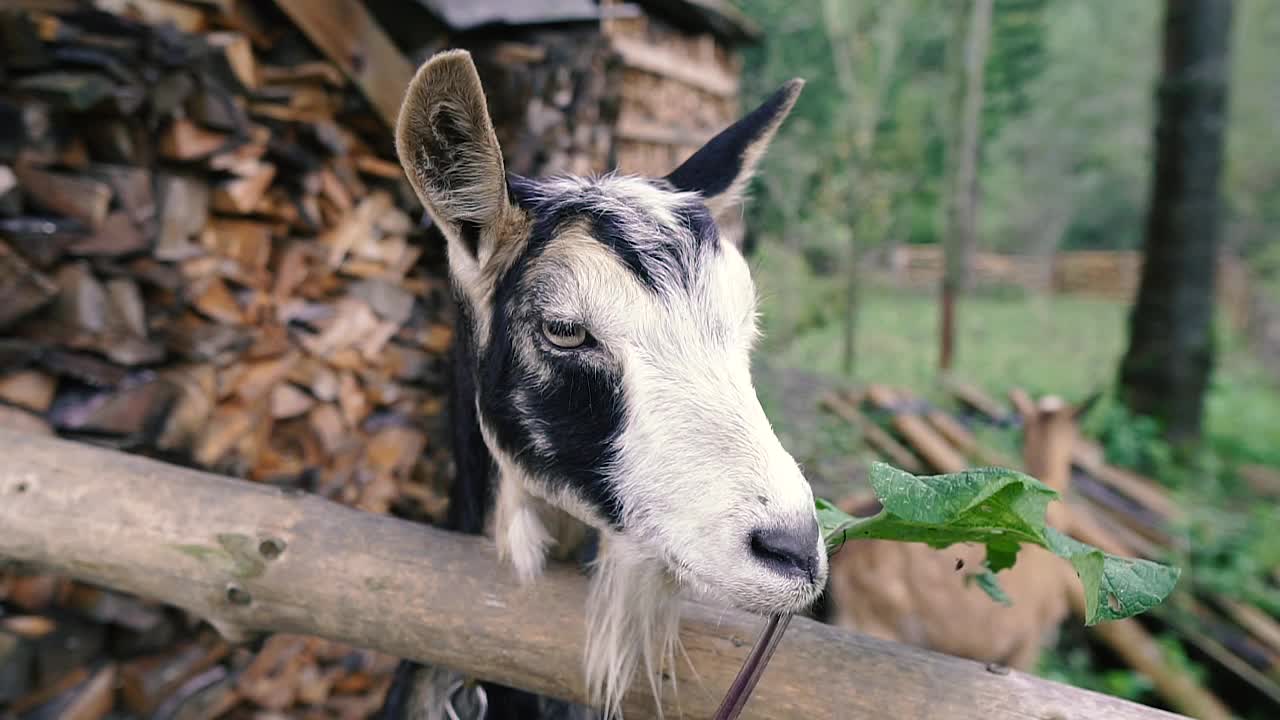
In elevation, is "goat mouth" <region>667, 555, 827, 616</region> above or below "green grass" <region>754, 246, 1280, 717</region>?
above

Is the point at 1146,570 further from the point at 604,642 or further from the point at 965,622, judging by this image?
the point at 965,622

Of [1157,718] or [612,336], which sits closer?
[1157,718]

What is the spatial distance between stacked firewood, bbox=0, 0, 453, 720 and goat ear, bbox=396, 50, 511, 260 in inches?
54.9

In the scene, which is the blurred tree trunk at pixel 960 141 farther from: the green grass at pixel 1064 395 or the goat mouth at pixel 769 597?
the goat mouth at pixel 769 597

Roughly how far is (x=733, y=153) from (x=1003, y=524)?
2.41ft

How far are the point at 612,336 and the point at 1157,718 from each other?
Answer: 2.43ft


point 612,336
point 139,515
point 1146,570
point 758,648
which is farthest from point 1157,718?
point 139,515

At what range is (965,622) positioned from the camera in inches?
121

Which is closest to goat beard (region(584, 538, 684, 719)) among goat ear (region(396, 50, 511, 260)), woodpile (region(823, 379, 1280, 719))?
goat ear (region(396, 50, 511, 260))

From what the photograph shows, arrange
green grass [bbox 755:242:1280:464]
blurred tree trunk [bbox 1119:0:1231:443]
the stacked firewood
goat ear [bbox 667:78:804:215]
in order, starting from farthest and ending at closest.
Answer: green grass [bbox 755:242:1280:464] → blurred tree trunk [bbox 1119:0:1231:443] → the stacked firewood → goat ear [bbox 667:78:804:215]

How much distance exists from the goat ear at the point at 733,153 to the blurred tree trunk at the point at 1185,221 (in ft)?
17.3

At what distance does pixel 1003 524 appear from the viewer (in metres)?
0.85

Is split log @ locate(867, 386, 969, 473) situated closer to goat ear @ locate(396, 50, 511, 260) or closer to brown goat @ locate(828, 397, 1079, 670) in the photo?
brown goat @ locate(828, 397, 1079, 670)

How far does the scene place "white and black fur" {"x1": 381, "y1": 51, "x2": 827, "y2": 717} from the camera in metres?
0.90
